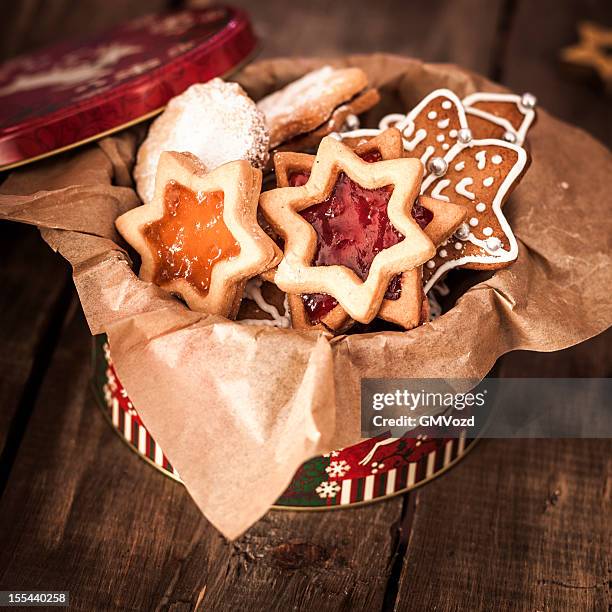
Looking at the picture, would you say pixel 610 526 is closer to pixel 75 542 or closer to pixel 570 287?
pixel 570 287

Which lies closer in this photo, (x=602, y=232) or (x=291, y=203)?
(x=291, y=203)

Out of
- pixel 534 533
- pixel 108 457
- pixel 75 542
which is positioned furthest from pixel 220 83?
pixel 534 533

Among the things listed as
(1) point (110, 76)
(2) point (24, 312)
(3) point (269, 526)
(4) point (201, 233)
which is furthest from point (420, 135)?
(2) point (24, 312)

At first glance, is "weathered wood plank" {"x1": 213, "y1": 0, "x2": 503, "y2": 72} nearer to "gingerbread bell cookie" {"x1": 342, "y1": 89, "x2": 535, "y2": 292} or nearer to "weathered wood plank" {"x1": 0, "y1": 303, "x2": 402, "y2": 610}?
"gingerbread bell cookie" {"x1": 342, "y1": 89, "x2": 535, "y2": 292}

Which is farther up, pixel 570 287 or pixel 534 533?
pixel 570 287

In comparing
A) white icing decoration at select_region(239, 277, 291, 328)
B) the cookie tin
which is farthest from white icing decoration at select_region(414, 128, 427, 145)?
the cookie tin

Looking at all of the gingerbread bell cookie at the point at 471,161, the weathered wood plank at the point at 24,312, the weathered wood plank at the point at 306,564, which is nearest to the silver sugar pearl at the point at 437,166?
the gingerbread bell cookie at the point at 471,161

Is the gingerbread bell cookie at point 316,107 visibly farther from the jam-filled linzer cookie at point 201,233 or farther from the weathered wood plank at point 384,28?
the weathered wood plank at point 384,28
